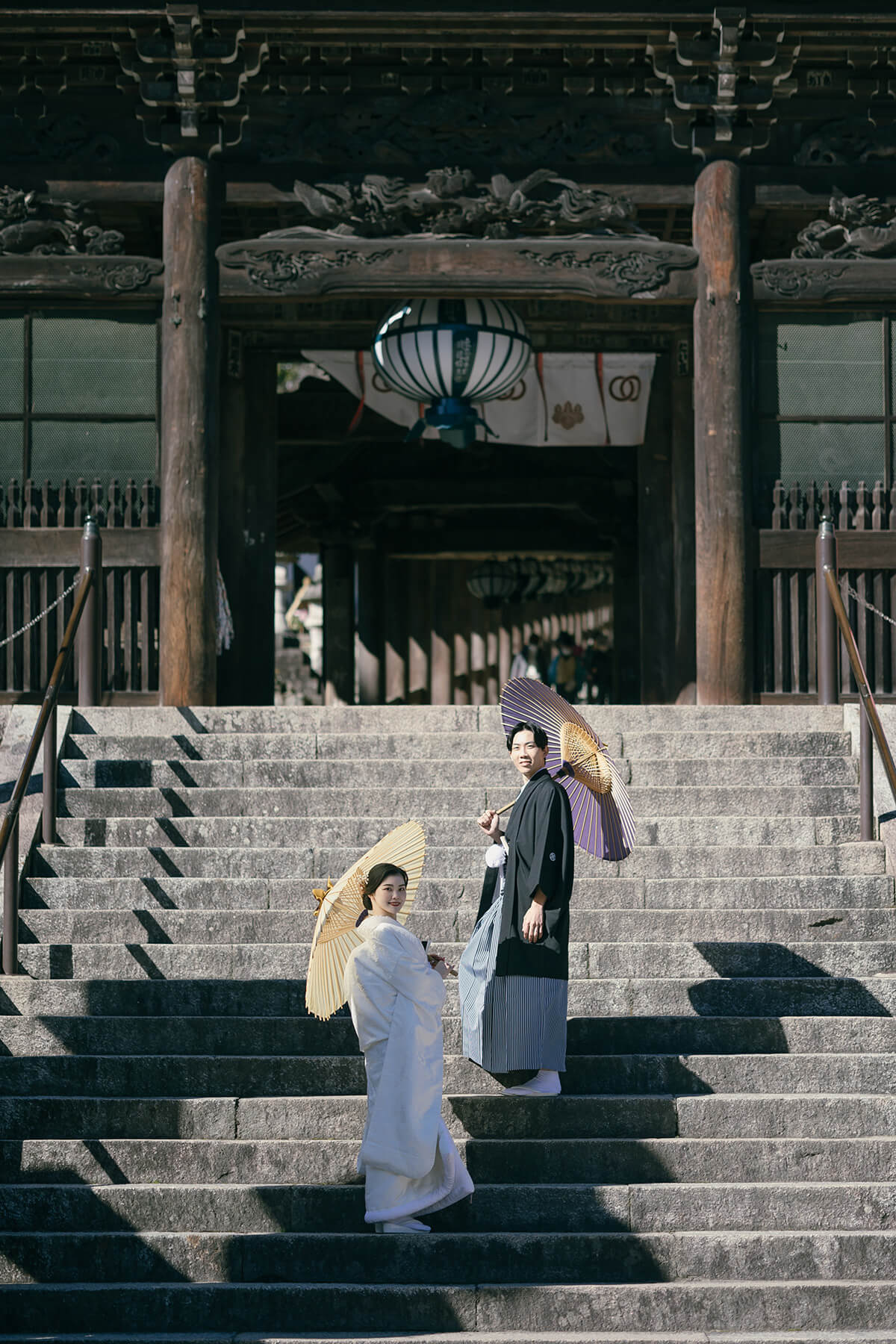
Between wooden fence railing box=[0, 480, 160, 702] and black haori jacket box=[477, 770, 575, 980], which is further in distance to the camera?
wooden fence railing box=[0, 480, 160, 702]

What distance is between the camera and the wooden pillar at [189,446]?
10.1m

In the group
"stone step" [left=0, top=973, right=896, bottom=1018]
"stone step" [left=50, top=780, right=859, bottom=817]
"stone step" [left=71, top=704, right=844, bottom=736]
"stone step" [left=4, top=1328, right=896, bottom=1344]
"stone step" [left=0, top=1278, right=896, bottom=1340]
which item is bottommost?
"stone step" [left=4, top=1328, right=896, bottom=1344]

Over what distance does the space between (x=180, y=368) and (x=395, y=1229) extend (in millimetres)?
6143

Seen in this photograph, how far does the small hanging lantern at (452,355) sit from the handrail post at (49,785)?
3.43 m

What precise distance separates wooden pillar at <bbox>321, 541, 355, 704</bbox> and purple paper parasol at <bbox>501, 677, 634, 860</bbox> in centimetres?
1319

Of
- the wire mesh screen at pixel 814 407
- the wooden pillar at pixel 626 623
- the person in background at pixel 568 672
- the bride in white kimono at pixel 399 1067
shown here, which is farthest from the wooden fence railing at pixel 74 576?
the person in background at pixel 568 672

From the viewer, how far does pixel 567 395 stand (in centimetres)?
1418

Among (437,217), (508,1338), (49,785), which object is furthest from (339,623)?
(508,1338)

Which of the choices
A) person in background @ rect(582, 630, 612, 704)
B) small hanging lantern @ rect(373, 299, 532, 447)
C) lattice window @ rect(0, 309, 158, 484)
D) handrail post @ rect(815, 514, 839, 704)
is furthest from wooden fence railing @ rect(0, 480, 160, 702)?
person in background @ rect(582, 630, 612, 704)

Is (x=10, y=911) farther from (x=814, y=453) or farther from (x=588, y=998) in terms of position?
(x=814, y=453)

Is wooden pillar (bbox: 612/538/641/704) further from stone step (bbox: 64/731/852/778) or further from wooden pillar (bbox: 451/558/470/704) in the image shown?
stone step (bbox: 64/731/852/778)

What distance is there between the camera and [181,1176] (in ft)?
20.0

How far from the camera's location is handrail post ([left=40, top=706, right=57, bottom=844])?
802 centimetres

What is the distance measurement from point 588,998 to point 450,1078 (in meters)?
0.78
